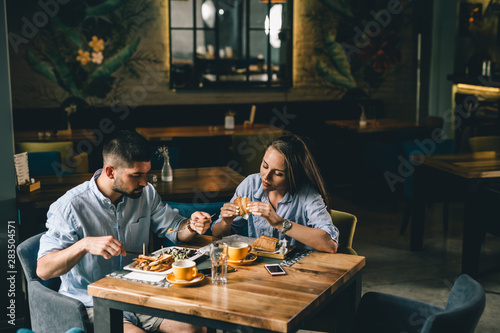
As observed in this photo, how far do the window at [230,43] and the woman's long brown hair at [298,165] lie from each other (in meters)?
5.26

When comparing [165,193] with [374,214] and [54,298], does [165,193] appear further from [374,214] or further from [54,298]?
[374,214]

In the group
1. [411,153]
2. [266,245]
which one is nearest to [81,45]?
[411,153]

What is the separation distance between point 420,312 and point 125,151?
1.33m

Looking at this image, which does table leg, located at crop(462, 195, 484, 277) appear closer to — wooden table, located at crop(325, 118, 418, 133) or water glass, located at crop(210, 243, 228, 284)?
wooden table, located at crop(325, 118, 418, 133)

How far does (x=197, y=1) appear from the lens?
7594mm

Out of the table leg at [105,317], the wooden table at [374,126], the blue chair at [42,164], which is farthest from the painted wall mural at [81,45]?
the table leg at [105,317]

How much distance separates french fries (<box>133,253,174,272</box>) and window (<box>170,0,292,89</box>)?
573 cm

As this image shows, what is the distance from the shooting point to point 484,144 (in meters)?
5.27

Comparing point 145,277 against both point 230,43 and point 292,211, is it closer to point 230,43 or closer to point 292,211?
point 292,211

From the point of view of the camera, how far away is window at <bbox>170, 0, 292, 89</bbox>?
7.66 meters

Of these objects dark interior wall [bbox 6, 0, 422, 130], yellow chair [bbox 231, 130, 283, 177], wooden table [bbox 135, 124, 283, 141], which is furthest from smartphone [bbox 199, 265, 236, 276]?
dark interior wall [bbox 6, 0, 422, 130]

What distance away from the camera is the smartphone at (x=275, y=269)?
A: 214 centimetres

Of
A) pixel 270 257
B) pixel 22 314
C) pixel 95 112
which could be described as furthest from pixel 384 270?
pixel 95 112

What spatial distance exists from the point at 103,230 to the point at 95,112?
17.5 feet
